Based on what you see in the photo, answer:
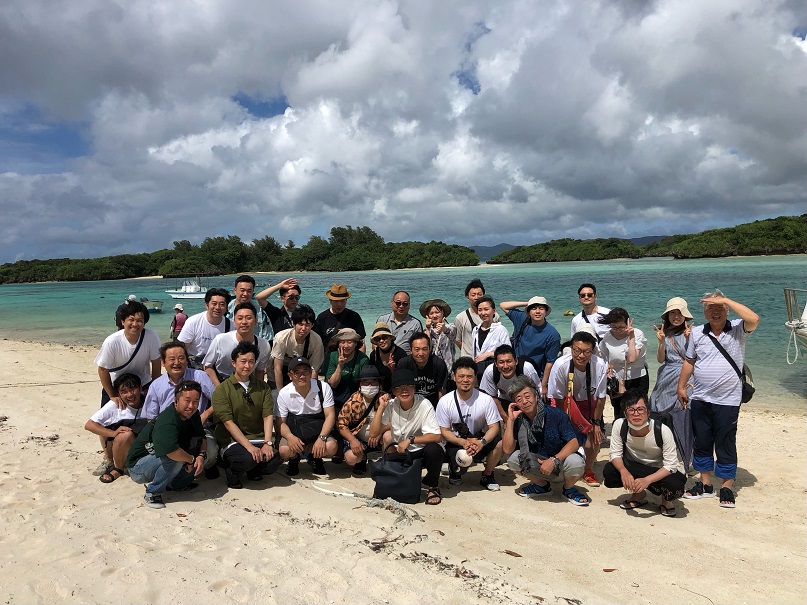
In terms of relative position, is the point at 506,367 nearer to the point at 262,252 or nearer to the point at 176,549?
the point at 176,549

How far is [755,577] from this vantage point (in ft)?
11.3

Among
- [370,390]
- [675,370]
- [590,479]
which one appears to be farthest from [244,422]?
[675,370]

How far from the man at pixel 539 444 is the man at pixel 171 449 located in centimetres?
271

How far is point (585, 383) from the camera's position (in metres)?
4.90

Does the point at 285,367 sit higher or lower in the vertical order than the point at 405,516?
higher

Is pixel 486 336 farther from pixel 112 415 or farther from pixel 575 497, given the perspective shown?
pixel 112 415

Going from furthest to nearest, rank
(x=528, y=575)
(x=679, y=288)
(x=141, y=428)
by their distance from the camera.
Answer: (x=679, y=288)
(x=141, y=428)
(x=528, y=575)

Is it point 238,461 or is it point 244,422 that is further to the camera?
point 244,422

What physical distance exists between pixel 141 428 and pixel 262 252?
337 ft

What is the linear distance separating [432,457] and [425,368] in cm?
91

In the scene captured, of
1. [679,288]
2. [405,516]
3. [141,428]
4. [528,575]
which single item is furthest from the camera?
[679,288]

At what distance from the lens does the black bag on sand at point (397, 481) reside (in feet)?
14.8

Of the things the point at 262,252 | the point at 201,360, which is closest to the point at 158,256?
the point at 262,252

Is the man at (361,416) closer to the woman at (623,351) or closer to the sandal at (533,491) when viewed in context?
the sandal at (533,491)
